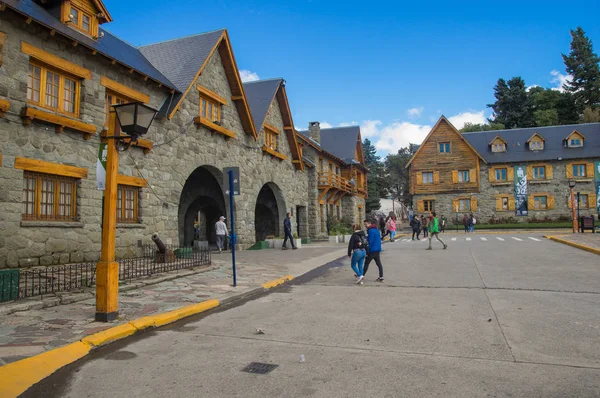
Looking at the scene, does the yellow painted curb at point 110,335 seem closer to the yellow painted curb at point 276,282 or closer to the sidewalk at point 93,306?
the sidewalk at point 93,306

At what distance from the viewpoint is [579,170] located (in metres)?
44.6

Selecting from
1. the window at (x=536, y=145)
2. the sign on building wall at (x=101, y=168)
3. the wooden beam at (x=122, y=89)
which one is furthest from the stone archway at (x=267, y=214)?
the window at (x=536, y=145)

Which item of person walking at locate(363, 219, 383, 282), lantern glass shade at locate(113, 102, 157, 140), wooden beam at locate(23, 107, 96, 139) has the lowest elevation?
person walking at locate(363, 219, 383, 282)

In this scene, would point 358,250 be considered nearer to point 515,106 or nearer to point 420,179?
point 420,179

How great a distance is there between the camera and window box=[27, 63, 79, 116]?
10648 millimetres

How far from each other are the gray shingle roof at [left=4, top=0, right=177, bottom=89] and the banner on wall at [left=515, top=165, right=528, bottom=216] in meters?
40.5

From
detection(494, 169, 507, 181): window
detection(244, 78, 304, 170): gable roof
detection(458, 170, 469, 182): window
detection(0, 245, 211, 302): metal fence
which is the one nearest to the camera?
detection(0, 245, 211, 302): metal fence

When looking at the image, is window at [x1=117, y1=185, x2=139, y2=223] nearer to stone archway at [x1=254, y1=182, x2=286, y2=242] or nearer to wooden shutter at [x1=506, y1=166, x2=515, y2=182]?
stone archway at [x1=254, y1=182, x2=286, y2=242]

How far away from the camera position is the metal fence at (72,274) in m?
7.07

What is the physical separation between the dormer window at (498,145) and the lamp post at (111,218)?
155 ft

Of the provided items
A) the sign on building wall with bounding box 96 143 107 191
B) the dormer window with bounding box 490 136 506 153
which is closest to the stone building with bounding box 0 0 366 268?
the sign on building wall with bounding box 96 143 107 191

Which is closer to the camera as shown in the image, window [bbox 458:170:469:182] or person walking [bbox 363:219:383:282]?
person walking [bbox 363:219:383:282]

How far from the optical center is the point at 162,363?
4.57 meters

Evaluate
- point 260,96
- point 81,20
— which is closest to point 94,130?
point 81,20
